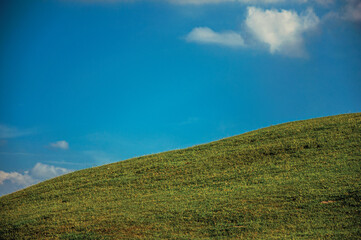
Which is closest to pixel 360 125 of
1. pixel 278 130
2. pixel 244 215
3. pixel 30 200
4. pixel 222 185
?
pixel 278 130

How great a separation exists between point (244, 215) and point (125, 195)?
32.4 ft

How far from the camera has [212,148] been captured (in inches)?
1416

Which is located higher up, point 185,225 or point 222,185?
point 222,185

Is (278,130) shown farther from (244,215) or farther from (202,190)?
(244,215)

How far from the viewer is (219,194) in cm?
2355

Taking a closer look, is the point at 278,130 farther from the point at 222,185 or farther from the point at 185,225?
the point at 185,225

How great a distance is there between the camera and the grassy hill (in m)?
18.7

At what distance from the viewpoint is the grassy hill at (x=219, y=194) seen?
18656mm

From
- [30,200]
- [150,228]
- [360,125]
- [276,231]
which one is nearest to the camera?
[276,231]

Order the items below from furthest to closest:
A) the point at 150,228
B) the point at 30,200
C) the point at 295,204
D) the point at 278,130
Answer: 1. the point at 278,130
2. the point at 30,200
3. the point at 295,204
4. the point at 150,228

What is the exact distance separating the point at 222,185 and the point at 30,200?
16.1 metres

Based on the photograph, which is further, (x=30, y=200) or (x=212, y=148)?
(x=212, y=148)

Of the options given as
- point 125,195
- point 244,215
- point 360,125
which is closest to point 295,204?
point 244,215

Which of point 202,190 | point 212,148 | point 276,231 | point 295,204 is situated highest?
point 212,148
